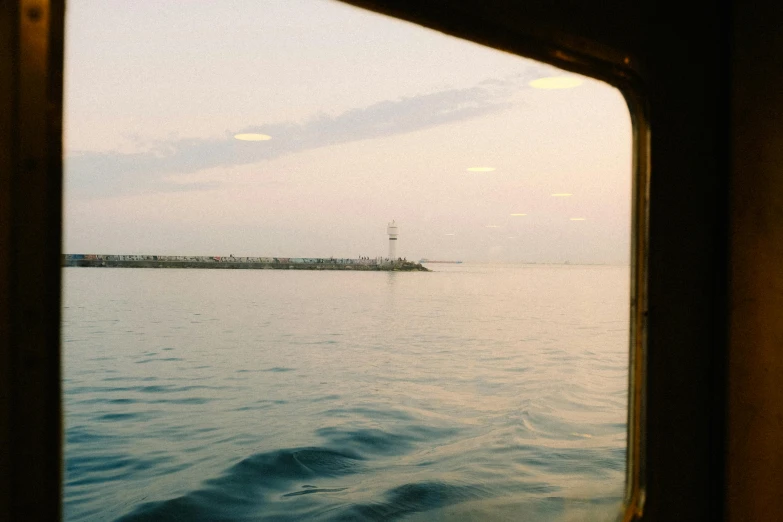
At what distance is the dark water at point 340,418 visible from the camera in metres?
7.35

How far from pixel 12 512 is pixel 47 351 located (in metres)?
0.21

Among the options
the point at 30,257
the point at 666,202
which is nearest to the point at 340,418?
the point at 666,202

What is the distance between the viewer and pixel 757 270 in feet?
5.81

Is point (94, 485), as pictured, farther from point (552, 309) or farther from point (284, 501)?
point (552, 309)

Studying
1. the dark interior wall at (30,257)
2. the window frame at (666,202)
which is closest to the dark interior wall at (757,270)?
the window frame at (666,202)

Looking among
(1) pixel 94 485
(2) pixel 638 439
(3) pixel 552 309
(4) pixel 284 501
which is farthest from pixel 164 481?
(3) pixel 552 309

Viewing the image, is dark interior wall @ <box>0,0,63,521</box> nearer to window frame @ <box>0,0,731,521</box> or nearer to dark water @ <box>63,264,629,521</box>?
dark water @ <box>63,264,629,521</box>

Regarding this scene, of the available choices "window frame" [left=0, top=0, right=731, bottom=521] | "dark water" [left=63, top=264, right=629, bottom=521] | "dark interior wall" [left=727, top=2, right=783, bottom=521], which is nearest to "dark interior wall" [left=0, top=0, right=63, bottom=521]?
"dark water" [left=63, top=264, right=629, bottom=521]

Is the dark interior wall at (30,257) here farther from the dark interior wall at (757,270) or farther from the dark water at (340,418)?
the dark interior wall at (757,270)

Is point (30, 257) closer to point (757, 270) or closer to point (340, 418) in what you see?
point (757, 270)

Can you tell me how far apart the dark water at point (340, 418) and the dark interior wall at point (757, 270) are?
0.32m

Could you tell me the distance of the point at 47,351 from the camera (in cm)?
89

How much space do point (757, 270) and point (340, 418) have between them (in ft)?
36.5

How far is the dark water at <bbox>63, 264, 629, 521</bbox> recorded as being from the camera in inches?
289
